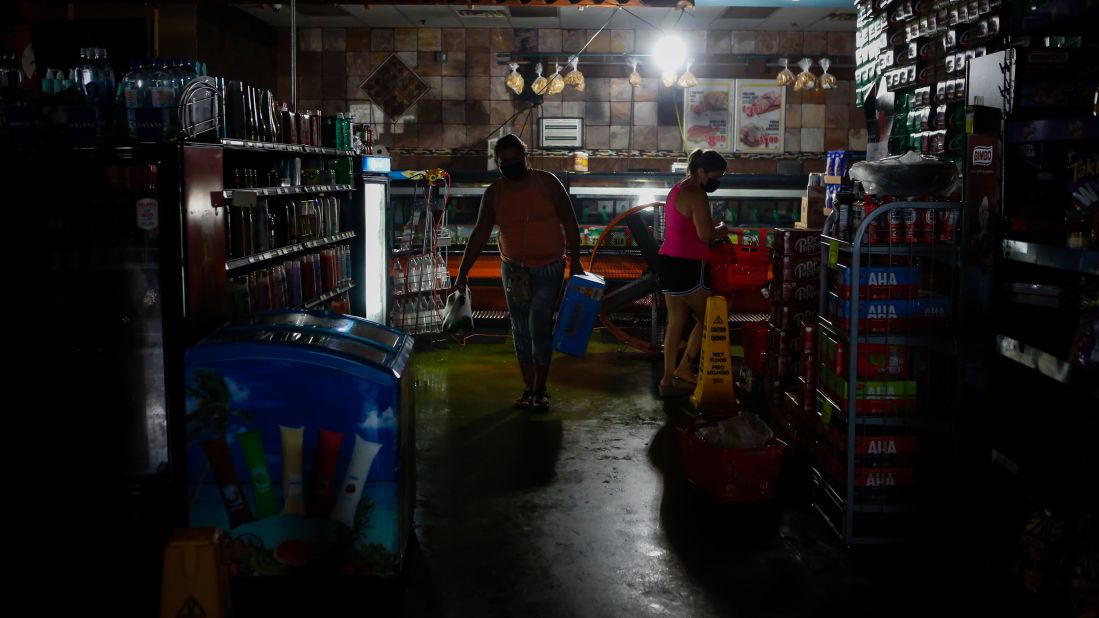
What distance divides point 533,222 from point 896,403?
114 inches

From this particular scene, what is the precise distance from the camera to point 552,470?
5.18 metres

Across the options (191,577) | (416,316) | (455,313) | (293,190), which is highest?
(293,190)

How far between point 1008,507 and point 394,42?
37.1 feet

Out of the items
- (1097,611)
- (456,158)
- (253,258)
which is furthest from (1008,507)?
(456,158)

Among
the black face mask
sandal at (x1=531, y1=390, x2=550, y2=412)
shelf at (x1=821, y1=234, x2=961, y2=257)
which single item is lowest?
sandal at (x1=531, y1=390, x2=550, y2=412)

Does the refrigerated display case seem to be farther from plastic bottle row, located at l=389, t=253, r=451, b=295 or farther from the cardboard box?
the cardboard box

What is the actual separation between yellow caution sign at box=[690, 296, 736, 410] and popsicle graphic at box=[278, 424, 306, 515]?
10.8 feet

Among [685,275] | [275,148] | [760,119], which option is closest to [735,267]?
[685,275]

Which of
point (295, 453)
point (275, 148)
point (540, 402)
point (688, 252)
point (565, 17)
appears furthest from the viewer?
point (565, 17)

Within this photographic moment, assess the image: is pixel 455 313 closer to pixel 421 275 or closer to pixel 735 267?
pixel 735 267

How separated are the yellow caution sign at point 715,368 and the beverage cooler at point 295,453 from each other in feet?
9.86

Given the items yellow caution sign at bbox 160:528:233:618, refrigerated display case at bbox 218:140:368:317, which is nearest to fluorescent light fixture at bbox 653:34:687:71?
refrigerated display case at bbox 218:140:368:317

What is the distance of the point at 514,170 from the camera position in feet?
20.3

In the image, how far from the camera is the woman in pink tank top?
6.52m
